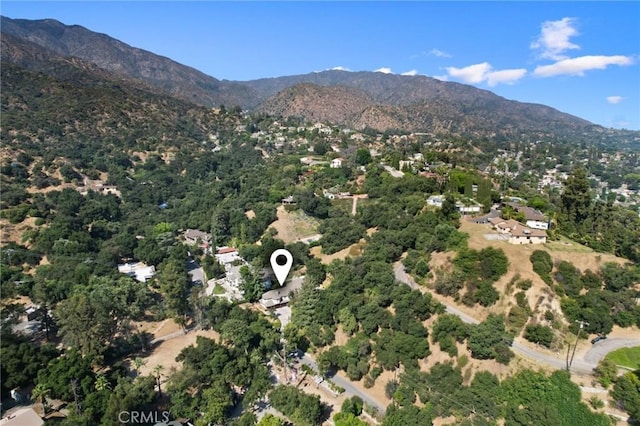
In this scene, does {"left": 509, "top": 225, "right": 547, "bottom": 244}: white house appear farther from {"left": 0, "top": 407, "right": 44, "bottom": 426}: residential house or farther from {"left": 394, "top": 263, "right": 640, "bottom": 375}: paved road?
{"left": 0, "top": 407, "right": 44, "bottom": 426}: residential house

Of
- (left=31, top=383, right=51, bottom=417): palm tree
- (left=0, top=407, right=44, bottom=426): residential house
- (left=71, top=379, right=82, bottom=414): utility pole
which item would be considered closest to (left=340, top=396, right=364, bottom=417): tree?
(left=71, top=379, right=82, bottom=414): utility pole

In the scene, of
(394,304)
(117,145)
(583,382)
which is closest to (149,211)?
(117,145)

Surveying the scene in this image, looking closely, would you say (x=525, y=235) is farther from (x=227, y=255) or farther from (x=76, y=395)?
(x=76, y=395)

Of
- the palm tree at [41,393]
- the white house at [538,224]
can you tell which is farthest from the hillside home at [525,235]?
the palm tree at [41,393]

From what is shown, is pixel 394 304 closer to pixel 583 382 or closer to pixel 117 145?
pixel 583 382

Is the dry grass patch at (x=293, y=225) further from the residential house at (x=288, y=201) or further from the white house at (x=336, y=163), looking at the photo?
the white house at (x=336, y=163)
